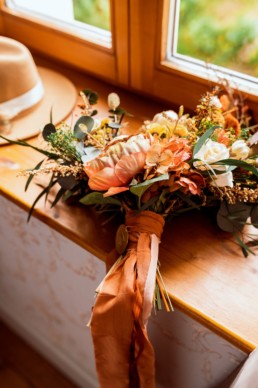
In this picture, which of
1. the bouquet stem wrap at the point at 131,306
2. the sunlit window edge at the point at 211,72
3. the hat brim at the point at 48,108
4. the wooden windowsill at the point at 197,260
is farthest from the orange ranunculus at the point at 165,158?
the hat brim at the point at 48,108

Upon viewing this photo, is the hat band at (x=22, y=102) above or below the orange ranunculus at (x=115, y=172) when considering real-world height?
below

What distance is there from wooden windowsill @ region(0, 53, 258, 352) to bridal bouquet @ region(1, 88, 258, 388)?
0.12 ft

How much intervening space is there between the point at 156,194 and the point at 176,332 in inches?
13.3

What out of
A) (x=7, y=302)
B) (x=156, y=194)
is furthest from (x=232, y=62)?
(x=7, y=302)

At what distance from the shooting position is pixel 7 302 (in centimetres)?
163

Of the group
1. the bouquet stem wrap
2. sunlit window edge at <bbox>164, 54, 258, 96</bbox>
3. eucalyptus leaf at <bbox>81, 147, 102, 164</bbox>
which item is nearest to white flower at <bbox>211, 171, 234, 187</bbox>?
the bouquet stem wrap

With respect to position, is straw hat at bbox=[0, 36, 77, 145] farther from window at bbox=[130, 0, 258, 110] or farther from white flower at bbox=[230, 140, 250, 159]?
white flower at bbox=[230, 140, 250, 159]

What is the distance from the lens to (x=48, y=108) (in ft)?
3.94

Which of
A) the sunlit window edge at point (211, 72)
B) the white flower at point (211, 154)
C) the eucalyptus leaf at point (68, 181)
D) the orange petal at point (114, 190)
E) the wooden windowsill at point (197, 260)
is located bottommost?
the wooden windowsill at point (197, 260)

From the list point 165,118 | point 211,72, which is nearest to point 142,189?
point 165,118

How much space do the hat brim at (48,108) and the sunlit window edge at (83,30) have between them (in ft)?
0.42

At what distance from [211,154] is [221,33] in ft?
1.34

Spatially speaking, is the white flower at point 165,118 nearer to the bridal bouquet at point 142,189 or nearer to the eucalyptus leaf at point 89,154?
the bridal bouquet at point 142,189

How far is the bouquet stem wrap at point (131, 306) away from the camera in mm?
781
